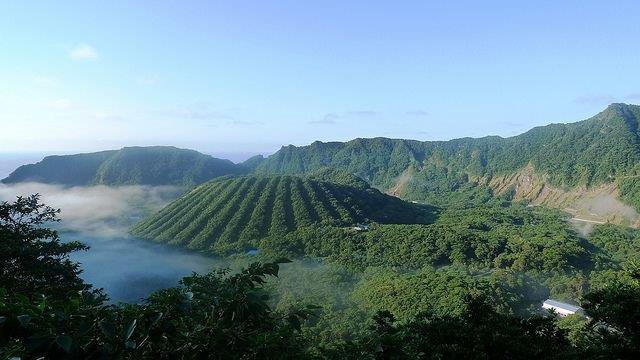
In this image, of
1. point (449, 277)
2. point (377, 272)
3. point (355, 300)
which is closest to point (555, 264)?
point (449, 277)

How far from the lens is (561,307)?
62.1 meters

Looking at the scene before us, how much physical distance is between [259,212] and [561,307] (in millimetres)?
82997

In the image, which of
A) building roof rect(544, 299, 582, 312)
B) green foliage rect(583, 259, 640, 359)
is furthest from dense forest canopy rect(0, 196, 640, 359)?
building roof rect(544, 299, 582, 312)

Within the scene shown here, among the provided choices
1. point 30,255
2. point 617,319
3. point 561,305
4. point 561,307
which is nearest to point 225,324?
point 617,319

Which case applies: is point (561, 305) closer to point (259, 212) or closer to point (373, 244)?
point (373, 244)

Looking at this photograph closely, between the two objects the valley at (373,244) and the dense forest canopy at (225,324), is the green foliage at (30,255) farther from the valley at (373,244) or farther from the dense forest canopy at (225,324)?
the valley at (373,244)

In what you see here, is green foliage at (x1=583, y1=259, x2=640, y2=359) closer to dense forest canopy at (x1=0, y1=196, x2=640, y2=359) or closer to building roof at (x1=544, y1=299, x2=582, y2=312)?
dense forest canopy at (x1=0, y1=196, x2=640, y2=359)

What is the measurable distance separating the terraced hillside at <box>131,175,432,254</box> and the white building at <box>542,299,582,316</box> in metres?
62.5

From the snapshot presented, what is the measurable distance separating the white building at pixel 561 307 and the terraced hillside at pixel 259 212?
6251 cm

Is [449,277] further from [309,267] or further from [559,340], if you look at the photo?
[559,340]

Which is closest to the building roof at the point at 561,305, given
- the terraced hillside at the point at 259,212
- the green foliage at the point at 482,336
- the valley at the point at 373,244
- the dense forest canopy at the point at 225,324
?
the valley at the point at 373,244

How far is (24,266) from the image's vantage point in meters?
21.8

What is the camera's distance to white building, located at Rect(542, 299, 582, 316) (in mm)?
60062

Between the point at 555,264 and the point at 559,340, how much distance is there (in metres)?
68.0
